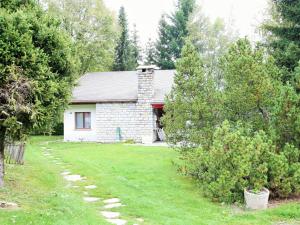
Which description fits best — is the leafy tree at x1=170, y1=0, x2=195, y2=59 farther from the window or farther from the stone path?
the stone path

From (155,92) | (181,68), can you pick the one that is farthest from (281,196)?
(155,92)

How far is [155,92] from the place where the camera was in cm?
2319

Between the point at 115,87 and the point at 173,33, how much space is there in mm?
22666

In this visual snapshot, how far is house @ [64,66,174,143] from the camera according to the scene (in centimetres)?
2247

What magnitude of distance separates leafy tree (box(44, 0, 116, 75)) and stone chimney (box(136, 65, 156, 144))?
1256cm

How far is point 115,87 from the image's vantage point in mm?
24891

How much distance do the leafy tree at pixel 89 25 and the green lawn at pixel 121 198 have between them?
22349 millimetres

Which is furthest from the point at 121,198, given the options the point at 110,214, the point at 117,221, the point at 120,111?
the point at 120,111

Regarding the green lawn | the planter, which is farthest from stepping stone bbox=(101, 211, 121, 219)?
the planter

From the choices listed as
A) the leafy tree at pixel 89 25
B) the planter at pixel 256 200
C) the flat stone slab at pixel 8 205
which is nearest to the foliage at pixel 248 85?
the planter at pixel 256 200

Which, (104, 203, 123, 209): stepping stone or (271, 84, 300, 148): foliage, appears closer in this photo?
(104, 203, 123, 209): stepping stone

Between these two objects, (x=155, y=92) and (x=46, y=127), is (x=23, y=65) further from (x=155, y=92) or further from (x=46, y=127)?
(x=155, y=92)

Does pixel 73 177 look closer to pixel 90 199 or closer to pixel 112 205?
pixel 90 199

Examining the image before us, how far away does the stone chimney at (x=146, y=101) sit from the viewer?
73.5 feet
